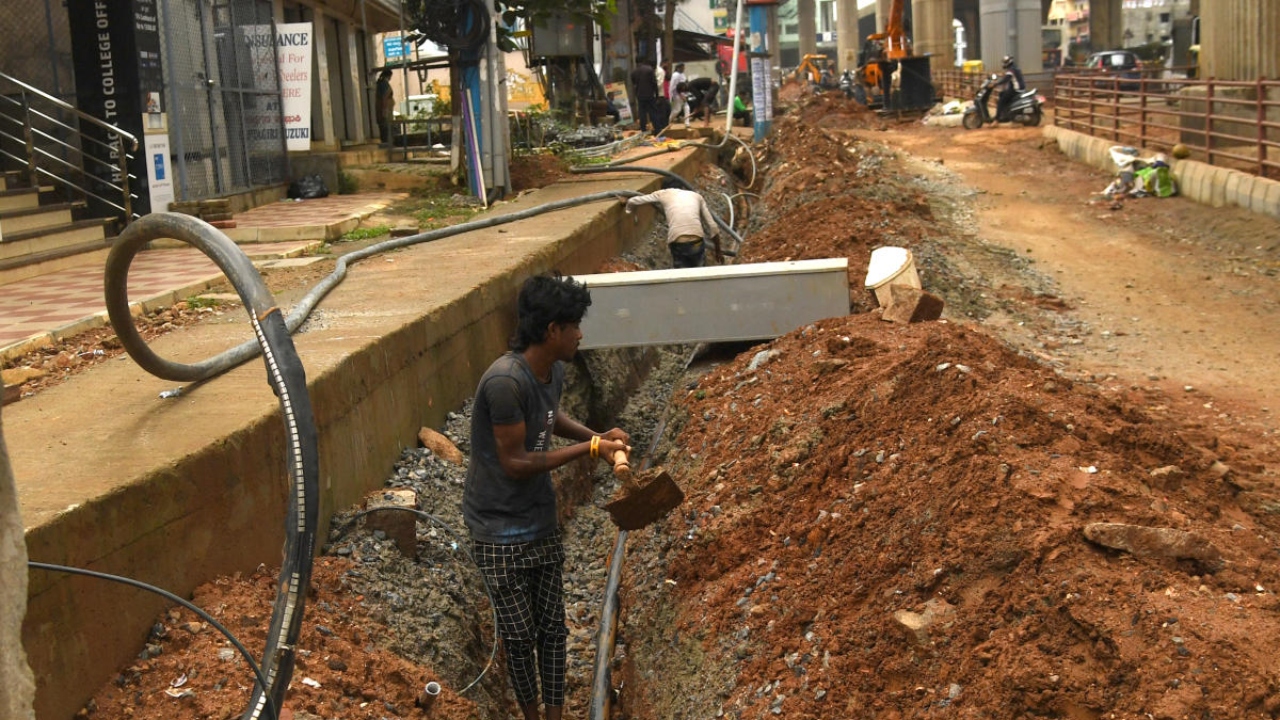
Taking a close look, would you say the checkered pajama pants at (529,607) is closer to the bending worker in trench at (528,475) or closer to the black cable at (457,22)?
the bending worker in trench at (528,475)

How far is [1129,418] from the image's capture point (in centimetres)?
643

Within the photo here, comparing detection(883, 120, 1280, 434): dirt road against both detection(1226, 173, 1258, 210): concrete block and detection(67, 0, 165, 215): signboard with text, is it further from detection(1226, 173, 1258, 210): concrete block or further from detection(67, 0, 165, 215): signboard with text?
detection(67, 0, 165, 215): signboard with text

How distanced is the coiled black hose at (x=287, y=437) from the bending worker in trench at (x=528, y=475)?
793 mm

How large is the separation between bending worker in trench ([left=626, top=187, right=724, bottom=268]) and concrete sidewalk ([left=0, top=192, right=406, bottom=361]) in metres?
3.28

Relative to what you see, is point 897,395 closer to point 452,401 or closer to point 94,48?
point 452,401

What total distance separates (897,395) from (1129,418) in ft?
3.77

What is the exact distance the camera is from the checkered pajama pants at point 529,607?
209 inches

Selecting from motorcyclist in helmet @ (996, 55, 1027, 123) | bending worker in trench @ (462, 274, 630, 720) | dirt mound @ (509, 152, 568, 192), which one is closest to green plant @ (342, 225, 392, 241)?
dirt mound @ (509, 152, 568, 192)

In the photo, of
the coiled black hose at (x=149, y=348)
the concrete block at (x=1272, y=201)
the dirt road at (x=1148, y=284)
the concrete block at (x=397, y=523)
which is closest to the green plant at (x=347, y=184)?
the dirt road at (x=1148, y=284)

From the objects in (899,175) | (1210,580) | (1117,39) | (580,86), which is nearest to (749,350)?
(1210,580)

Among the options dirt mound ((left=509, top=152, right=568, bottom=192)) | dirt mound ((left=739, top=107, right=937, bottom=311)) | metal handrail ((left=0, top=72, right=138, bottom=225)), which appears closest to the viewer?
metal handrail ((left=0, top=72, right=138, bottom=225))

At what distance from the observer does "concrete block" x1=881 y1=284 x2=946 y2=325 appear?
28.2 feet

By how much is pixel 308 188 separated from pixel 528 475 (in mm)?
13160

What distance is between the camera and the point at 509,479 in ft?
17.1
